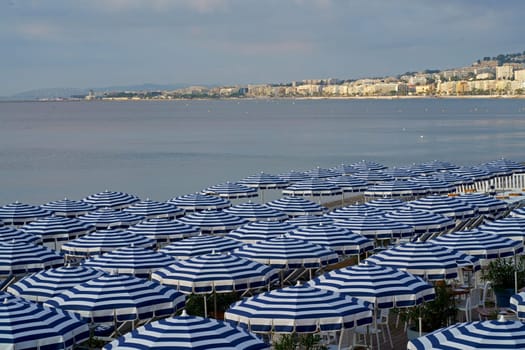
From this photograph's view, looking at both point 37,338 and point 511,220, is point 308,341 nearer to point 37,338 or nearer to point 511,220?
point 37,338

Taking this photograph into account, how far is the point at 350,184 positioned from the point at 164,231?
908 centimetres

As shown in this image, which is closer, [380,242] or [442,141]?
[380,242]

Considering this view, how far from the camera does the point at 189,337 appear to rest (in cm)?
802

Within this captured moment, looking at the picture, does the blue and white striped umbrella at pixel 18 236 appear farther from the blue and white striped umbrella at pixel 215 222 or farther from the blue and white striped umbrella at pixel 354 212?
the blue and white striped umbrella at pixel 354 212

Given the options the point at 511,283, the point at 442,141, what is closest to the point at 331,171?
the point at 511,283

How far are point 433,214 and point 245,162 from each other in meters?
42.9

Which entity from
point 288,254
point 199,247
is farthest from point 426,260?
point 199,247

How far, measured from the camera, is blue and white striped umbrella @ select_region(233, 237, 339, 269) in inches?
538

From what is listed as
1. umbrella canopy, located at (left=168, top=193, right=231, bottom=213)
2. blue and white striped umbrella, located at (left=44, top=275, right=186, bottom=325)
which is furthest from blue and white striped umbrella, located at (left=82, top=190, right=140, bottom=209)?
blue and white striped umbrella, located at (left=44, top=275, right=186, bottom=325)

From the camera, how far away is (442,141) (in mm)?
77562

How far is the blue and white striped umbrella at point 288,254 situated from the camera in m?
13.7

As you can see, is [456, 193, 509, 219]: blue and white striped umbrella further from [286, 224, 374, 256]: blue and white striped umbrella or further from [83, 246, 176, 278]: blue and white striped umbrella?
[83, 246, 176, 278]: blue and white striped umbrella

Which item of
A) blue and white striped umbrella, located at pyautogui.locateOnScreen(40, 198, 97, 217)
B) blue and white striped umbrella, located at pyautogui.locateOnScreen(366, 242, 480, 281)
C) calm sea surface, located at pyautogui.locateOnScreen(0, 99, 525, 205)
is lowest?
calm sea surface, located at pyautogui.locateOnScreen(0, 99, 525, 205)

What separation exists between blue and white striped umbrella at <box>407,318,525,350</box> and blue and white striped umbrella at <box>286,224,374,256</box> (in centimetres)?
687
